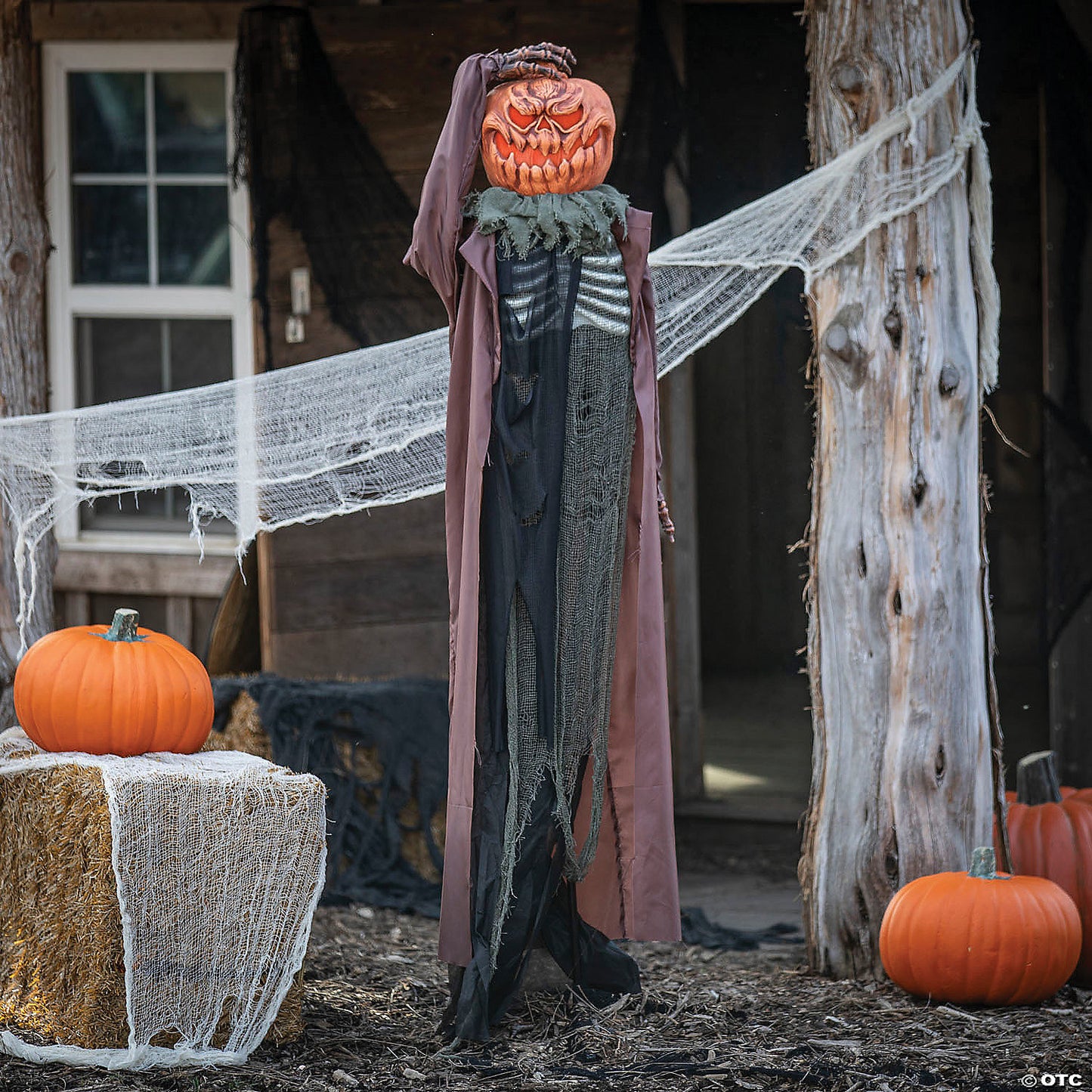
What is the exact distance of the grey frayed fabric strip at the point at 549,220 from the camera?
Answer: 3010 millimetres

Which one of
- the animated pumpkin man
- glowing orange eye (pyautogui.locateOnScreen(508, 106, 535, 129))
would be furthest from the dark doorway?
glowing orange eye (pyautogui.locateOnScreen(508, 106, 535, 129))

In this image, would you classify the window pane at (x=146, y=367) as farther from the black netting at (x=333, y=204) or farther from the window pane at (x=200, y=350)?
the black netting at (x=333, y=204)

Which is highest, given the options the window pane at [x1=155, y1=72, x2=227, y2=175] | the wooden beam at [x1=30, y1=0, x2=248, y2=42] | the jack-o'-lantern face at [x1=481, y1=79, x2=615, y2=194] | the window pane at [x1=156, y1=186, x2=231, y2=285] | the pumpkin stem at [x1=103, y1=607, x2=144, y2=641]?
the wooden beam at [x1=30, y1=0, x2=248, y2=42]

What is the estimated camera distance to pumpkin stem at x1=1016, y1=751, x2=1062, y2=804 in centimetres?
395

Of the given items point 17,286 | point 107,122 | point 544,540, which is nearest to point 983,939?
point 544,540

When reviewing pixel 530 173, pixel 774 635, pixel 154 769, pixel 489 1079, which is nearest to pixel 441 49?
pixel 530 173

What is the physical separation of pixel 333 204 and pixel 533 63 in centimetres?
216

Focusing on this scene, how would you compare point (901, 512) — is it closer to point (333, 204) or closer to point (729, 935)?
point (729, 935)

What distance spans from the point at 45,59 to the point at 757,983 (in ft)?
13.5

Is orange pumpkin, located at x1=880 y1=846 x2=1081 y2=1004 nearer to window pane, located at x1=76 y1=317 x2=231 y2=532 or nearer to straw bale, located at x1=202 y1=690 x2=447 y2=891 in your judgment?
straw bale, located at x1=202 y1=690 x2=447 y2=891

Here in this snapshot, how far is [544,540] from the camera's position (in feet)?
10.1

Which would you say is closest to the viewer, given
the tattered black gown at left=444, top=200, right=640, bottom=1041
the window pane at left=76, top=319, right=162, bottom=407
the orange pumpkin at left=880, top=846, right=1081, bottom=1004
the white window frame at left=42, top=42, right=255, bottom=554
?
the tattered black gown at left=444, top=200, right=640, bottom=1041

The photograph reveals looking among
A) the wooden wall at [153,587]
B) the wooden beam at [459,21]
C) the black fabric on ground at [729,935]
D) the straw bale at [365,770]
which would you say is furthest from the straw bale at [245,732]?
the wooden beam at [459,21]

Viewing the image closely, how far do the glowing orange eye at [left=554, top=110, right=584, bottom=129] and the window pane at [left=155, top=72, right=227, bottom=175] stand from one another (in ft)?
9.09
